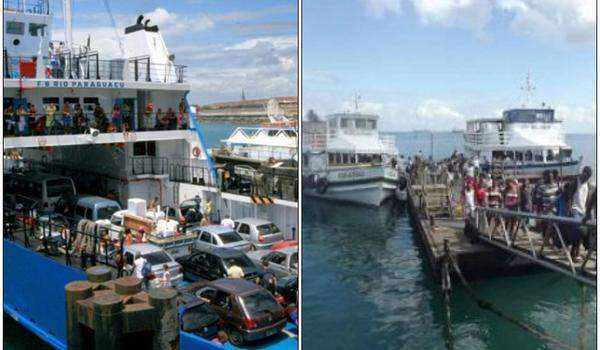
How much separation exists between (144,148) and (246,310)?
256cm

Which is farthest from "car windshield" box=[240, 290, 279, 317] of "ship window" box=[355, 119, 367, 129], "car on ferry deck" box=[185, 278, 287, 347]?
"ship window" box=[355, 119, 367, 129]

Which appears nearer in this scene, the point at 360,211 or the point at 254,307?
the point at 254,307

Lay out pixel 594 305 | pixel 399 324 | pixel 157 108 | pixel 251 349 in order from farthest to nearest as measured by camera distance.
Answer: pixel 157 108
pixel 399 324
pixel 594 305
pixel 251 349

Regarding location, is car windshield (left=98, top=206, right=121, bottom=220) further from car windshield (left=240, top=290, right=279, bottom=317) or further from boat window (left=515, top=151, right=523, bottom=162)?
boat window (left=515, top=151, right=523, bottom=162)

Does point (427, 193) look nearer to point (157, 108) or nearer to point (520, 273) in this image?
point (520, 273)

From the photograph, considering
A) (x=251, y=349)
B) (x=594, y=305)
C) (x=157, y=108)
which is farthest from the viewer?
(x=157, y=108)

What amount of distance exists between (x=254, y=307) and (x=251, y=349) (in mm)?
219

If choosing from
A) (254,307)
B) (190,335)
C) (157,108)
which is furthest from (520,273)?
(157,108)

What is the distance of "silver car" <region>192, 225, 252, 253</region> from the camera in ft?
14.0

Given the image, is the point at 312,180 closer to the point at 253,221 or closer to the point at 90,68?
the point at 253,221

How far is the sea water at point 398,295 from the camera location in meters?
3.97

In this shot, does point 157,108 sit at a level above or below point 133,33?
below

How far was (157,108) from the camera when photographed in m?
5.49

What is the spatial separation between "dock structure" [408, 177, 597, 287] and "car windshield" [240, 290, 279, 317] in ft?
4.27
